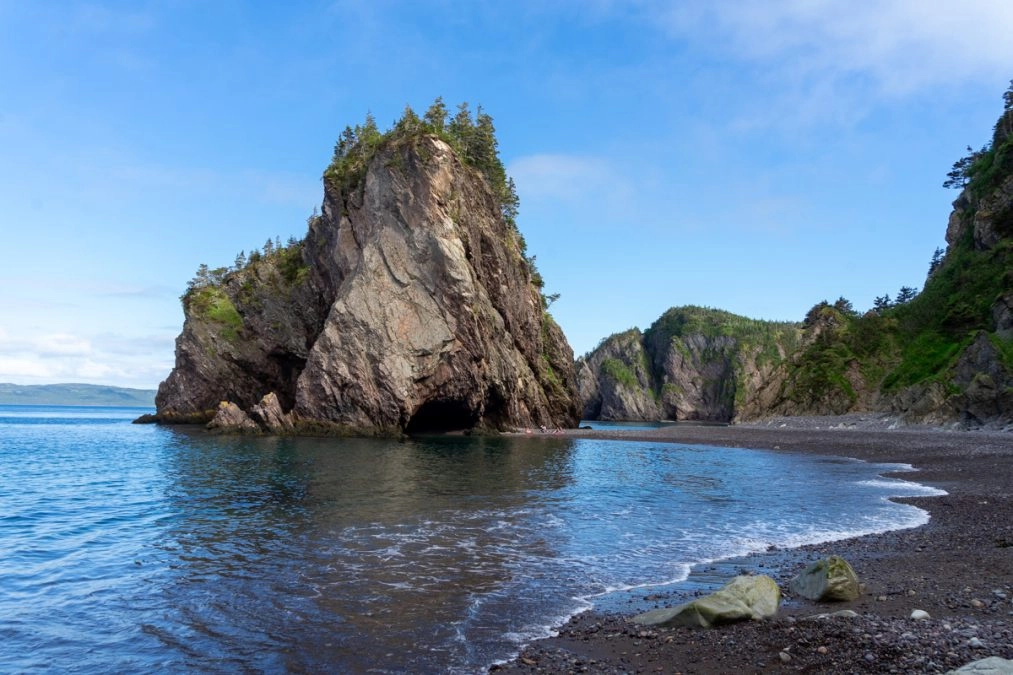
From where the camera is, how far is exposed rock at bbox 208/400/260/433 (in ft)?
206

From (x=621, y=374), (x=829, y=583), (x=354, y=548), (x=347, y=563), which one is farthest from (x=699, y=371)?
(x=829, y=583)

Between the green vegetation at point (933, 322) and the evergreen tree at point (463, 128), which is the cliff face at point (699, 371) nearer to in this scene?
the green vegetation at point (933, 322)

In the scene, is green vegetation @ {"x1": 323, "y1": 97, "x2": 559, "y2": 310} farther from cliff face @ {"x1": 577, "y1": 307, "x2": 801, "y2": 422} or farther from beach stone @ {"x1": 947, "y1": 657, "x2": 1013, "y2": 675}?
cliff face @ {"x1": 577, "y1": 307, "x2": 801, "y2": 422}

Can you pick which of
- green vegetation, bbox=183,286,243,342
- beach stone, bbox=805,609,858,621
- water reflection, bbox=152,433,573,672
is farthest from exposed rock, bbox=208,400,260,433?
beach stone, bbox=805,609,858,621

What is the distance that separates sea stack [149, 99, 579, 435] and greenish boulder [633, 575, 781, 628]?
53.4 metres

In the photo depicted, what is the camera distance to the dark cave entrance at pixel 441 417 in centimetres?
6806

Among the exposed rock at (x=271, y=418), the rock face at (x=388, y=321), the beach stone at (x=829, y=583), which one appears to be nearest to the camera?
the beach stone at (x=829, y=583)

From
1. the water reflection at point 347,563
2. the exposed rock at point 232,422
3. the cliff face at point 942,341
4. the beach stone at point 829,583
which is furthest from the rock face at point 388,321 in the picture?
the beach stone at point 829,583

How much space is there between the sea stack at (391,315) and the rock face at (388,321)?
0.15m

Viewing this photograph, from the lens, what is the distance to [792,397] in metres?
92.2

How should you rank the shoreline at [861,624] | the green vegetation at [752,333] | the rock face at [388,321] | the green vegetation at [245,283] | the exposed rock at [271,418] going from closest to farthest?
the shoreline at [861,624], the exposed rock at [271,418], the rock face at [388,321], the green vegetation at [245,283], the green vegetation at [752,333]

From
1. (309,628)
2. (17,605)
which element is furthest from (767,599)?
(17,605)

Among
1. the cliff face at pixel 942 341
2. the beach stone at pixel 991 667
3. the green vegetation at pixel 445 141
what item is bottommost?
the beach stone at pixel 991 667

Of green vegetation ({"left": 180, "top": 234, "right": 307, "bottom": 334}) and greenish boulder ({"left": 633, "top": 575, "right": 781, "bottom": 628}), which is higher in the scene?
green vegetation ({"left": 180, "top": 234, "right": 307, "bottom": 334})
